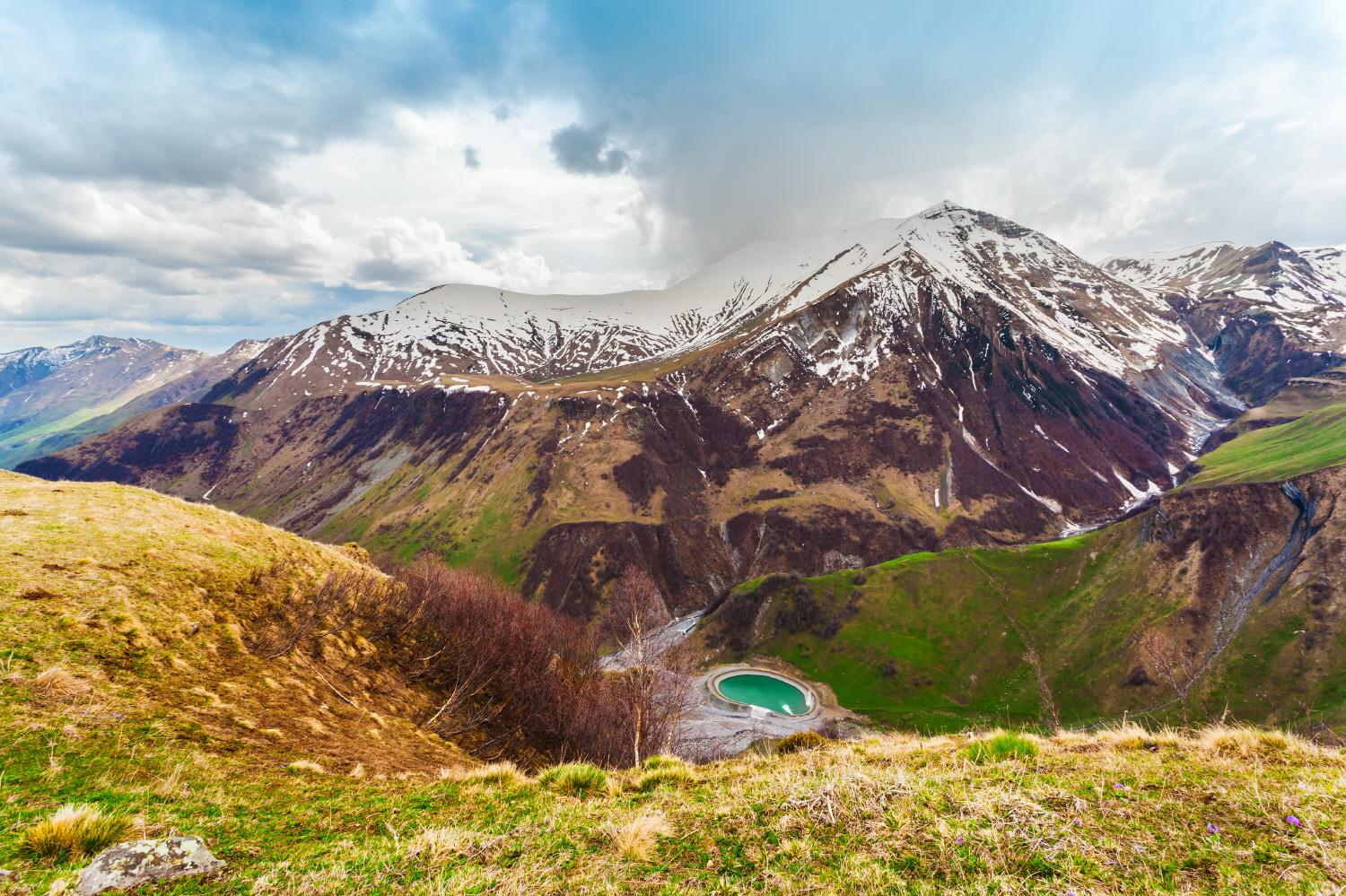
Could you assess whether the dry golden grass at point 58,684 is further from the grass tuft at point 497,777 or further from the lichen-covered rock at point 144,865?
the grass tuft at point 497,777

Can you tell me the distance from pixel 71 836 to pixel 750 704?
94801 millimetres

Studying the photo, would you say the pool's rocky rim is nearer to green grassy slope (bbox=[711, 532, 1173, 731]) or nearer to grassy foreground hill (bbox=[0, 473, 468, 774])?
green grassy slope (bbox=[711, 532, 1173, 731])

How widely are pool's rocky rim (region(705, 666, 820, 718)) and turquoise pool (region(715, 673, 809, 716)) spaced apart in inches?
8.3

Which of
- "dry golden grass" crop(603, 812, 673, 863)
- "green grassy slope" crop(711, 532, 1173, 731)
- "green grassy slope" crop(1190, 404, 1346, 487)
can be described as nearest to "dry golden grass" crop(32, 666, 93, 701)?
"dry golden grass" crop(603, 812, 673, 863)

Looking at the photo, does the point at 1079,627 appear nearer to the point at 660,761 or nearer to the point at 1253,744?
the point at 1253,744

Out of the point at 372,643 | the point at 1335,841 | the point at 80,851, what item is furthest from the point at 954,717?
the point at 80,851

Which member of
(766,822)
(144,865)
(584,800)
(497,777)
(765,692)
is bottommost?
(765,692)

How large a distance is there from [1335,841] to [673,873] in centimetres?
787

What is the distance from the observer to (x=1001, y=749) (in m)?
10.6

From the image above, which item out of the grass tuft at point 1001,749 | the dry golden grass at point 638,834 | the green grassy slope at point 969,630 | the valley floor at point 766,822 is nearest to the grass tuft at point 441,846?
the valley floor at point 766,822

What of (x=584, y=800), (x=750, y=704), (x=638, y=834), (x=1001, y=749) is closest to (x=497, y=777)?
(x=584, y=800)

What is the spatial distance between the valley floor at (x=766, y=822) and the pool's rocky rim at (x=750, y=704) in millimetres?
85374

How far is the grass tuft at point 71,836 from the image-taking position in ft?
20.2

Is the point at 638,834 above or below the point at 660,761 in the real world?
above
